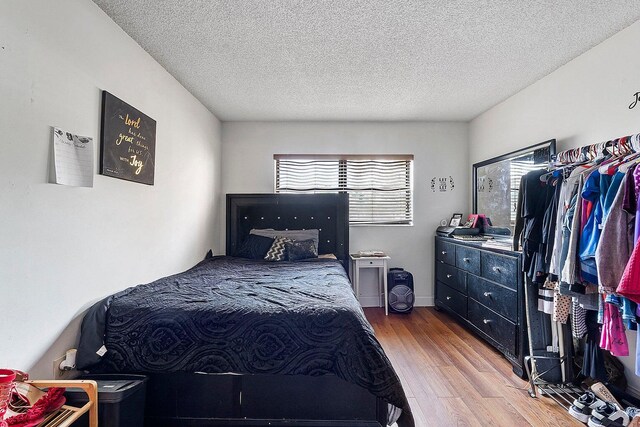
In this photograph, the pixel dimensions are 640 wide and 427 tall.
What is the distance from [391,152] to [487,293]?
6.73 feet

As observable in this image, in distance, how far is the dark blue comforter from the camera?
1568 millimetres

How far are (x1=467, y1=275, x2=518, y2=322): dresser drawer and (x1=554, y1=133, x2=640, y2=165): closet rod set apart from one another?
1040 mm

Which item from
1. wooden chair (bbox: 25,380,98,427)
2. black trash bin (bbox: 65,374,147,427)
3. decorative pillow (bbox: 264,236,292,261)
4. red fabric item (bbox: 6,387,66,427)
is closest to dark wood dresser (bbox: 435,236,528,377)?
decorative pillow (bbox: 264,236,292,261)

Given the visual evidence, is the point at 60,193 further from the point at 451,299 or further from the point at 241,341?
the point at 451,299

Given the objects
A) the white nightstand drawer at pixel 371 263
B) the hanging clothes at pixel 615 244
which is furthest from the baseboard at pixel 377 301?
the hanging clothes at pixel 615 244

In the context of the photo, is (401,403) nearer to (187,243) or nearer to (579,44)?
(187,243)

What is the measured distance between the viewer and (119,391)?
1.42 metres

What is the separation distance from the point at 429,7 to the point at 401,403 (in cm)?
213

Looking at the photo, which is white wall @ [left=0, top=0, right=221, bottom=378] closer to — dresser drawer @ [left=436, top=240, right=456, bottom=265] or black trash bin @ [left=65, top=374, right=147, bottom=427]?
black trash bin @ [left=65, top=374, right=147, bottom=427]

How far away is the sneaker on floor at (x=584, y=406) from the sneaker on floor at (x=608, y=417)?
3 centimetres

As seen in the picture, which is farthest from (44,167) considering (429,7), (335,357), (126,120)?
(429,7)

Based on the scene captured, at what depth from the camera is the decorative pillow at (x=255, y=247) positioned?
348cm

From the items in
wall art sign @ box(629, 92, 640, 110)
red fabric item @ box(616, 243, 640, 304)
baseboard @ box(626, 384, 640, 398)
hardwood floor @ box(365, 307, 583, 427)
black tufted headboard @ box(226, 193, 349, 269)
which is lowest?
hardwood floor @ box(365, 307, 583, 427)

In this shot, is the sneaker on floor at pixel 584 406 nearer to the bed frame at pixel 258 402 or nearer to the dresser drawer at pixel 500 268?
the dresser drawer at pixel 500 268
